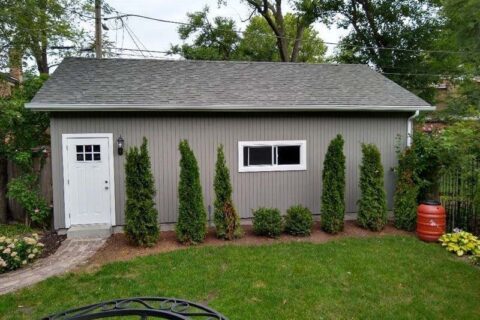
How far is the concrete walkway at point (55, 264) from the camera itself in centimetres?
483

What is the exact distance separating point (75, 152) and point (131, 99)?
1.49 metres

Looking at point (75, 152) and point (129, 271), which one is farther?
point (75, 152)

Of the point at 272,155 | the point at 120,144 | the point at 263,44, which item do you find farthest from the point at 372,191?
the point at 263,44

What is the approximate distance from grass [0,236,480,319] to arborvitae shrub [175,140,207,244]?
A: 1.47 feet

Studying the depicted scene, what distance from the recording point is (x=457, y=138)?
6.84 metres

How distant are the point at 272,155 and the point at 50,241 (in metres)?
4.65

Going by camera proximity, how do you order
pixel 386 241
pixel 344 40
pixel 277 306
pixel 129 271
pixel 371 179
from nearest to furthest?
1. pixel 277 306
2. pixel 129 271
3. pixel 386 241
4. pixel 371 179
5. pixel 344 40

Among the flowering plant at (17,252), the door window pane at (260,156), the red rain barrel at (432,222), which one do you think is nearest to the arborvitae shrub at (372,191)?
the red rain barrel at (432,222)

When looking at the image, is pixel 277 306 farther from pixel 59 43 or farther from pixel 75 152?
pixel 59 43

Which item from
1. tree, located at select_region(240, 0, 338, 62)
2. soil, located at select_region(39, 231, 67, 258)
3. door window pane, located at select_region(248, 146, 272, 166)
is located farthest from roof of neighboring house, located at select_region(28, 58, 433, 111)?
tree, located at select_region(240, 0, 338, 62)

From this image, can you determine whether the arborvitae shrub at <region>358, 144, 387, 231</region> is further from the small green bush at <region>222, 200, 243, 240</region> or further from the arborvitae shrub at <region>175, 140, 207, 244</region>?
the arborvitae shrub at <region>175, 140, 207, 244</region>

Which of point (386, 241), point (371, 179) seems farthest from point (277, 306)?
point (371, 179)

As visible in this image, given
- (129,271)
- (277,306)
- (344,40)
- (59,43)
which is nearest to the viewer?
(277,306)

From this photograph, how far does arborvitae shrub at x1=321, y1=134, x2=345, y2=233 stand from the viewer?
6801 millimetres
